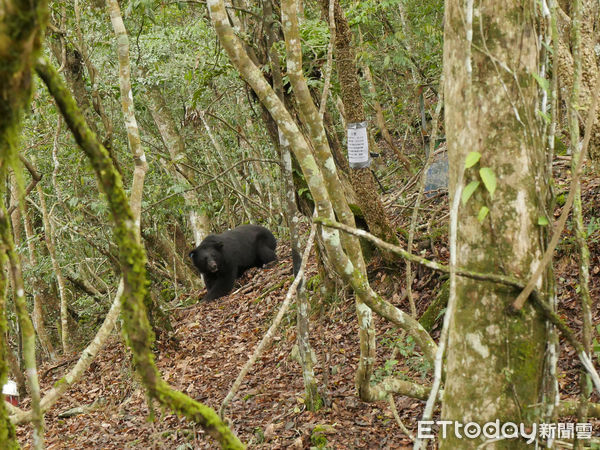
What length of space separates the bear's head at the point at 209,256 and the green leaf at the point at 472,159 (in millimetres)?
8102

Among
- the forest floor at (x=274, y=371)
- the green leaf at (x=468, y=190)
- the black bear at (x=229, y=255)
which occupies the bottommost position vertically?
the forest floor at (x=274, y=371)

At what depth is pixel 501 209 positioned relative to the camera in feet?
8.39

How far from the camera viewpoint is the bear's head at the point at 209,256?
10305mm

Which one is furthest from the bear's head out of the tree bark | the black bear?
Answer: the tree bark

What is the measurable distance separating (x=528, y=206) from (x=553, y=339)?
2.07 feet

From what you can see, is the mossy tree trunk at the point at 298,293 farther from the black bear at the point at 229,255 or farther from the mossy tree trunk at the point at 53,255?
the mossy tree trunk at the point at 53,255

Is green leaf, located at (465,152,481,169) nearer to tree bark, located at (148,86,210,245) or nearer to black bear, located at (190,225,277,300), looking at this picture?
black bear, located at (190,225,277,300)

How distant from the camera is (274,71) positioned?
18.5ft

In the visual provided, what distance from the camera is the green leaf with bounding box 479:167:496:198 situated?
2477 millimetres

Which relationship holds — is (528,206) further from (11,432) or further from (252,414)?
(252,414)

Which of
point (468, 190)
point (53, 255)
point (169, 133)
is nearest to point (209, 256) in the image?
point (53, 255)

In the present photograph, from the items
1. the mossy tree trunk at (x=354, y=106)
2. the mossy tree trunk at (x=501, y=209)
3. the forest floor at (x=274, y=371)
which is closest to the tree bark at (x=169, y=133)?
the forest floor at (x=274, y=371)

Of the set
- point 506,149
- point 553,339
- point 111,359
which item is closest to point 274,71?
point 506,149

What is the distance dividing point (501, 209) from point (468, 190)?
17cm
